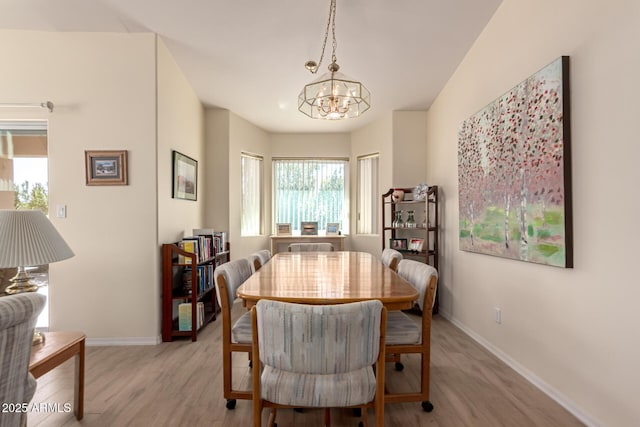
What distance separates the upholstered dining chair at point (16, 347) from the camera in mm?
993

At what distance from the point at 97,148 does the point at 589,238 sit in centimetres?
372

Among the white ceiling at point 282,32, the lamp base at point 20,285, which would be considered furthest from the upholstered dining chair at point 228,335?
the white ceiling at point 282,32

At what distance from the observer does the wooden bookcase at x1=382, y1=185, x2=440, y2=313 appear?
3893mm

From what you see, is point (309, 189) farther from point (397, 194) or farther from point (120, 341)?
Result: point (120, 341)

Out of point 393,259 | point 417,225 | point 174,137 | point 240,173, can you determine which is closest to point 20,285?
point 174,137

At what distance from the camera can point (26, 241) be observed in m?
1.50

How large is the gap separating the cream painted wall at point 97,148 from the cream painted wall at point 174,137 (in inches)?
4.5

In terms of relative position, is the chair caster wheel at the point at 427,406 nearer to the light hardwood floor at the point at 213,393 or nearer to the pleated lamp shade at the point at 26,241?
the light hardwood floor at the point at 213,393

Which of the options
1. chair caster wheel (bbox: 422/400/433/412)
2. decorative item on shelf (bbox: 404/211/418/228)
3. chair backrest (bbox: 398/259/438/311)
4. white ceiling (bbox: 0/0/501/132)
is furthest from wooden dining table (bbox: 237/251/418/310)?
white ceiling (bbox: 0/0/501/132)

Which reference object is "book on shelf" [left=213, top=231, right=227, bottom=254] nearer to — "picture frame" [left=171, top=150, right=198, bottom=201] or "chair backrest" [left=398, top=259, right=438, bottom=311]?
"picture frame" [left=171, top=150, right=198, bottom=201]

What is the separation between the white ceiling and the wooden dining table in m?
1.98

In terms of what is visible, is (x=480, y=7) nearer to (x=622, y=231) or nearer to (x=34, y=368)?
(x=622, y=231)

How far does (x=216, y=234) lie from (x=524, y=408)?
3.27 meters

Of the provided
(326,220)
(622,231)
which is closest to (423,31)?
(622,231)
